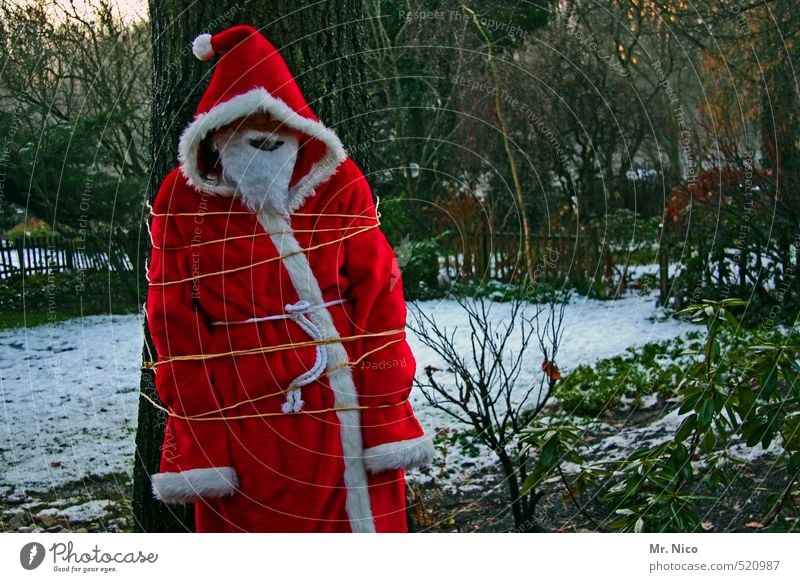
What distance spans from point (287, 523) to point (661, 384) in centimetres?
138

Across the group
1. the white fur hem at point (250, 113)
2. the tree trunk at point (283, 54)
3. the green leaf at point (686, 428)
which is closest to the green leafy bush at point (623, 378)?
the green leaf at point (686, 428)

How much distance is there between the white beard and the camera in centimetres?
159

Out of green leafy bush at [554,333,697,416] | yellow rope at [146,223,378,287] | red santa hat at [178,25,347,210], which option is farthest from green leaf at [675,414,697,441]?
red santa hat at [178,25,347,210]

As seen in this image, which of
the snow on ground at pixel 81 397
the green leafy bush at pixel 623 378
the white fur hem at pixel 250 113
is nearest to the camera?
the white fur hem at pixel 250 113

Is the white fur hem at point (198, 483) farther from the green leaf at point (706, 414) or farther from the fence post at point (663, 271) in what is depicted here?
the fence post at point (663, 271)

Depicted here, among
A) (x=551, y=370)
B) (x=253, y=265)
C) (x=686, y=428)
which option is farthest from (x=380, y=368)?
(x=686, y=428)

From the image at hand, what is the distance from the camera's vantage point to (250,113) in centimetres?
157

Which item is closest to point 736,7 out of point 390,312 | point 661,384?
point 661,384

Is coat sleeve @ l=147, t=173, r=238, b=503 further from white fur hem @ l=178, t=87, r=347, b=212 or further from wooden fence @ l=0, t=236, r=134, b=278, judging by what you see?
wooden fence @ l=0, t=236, r=134, b=278

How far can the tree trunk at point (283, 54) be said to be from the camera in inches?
71.5

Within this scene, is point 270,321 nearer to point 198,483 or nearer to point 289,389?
point 289,389

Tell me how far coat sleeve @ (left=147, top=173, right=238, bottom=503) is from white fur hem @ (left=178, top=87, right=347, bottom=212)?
12cm

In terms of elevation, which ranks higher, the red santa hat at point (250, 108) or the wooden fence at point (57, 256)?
the red santa hat at point (250, 108)

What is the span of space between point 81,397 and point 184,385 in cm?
93
